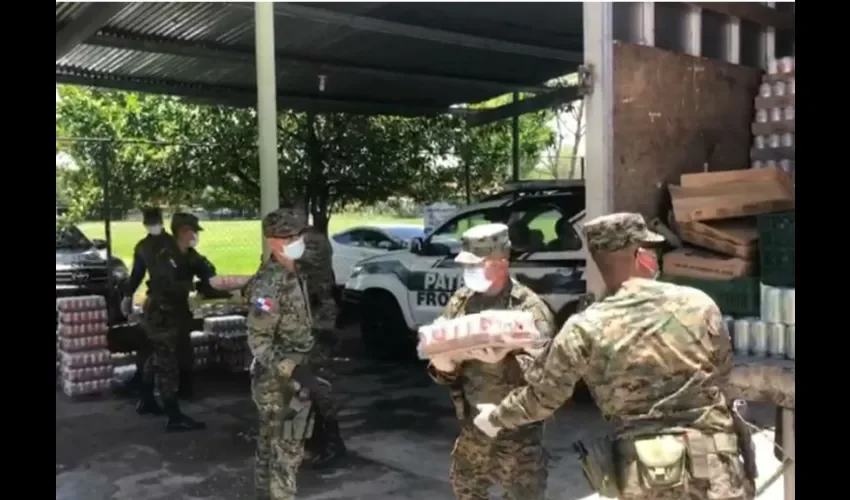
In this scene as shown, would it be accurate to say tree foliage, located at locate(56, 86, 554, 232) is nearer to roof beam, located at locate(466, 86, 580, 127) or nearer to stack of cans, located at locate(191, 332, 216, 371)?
roof beam, located at locate(466, 86, 580, 127)

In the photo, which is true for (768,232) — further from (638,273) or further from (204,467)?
(204,467)

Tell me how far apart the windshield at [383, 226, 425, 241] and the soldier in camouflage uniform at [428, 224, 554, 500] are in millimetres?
10948

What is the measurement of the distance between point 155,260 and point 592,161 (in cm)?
429

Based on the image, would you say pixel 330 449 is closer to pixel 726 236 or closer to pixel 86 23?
pixel 726 236

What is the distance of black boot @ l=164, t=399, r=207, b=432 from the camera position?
702cm

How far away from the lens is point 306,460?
6008 mm

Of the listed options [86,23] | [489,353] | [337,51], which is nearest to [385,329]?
[337,51]

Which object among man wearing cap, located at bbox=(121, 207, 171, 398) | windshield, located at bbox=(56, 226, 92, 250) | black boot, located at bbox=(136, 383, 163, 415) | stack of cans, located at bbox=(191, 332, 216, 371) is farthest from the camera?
windshield, located at bbox=(56, 226, 92, 250)

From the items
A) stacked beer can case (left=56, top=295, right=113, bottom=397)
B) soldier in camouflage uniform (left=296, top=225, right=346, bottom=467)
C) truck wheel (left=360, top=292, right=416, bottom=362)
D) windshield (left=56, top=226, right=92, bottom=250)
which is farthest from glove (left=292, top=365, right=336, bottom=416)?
windshield (left=56, top=226, right=92, bottom=250)

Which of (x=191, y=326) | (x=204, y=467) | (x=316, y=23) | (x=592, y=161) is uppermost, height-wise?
(x=316, y=23)

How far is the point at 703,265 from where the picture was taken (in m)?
4.37

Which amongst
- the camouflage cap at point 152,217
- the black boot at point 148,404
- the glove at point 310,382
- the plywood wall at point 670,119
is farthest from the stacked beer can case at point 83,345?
the plywood wall at point 670,119

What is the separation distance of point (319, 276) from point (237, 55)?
4.89m
